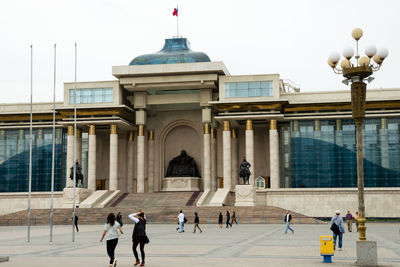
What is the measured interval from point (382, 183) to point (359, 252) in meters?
49.6

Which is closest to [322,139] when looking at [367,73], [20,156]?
[20,156]

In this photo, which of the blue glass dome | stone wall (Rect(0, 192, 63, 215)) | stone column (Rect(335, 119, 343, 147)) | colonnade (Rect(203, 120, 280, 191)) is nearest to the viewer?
colonnade (Rect(203, 120, 280, 191))

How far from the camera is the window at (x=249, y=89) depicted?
67438 millimetres

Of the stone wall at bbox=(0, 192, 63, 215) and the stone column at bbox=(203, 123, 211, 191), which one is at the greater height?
the stone column at bbox=(203, 123, 211, 191)

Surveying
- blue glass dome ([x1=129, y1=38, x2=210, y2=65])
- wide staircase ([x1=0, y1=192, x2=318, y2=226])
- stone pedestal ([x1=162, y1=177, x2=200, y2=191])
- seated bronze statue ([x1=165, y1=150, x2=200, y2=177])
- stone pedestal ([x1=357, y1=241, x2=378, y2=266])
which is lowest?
wide staircase ([x1=0, y1=192, x2=318, y2=226])

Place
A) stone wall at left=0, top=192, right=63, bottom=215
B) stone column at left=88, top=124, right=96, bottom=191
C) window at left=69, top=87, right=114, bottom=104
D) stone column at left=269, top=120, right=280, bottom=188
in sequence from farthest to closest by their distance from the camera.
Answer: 1. window at left=69, top=87, right=114, bottom=104
2. stone column at left=88, top=124, right=96, bottom=191
3. stone wall at left=0, top=192, right=63, bottom=215
4. stone column at left=269, top=120, right=280, bottom=188

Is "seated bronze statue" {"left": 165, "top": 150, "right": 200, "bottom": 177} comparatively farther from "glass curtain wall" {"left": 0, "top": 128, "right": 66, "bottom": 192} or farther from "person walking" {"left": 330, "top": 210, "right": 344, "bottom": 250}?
"person walking" {"left": 330, "top": 210, "right": 344, "bottom": 250}

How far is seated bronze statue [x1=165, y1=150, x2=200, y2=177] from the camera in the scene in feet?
243

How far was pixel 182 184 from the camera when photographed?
73.2 metres

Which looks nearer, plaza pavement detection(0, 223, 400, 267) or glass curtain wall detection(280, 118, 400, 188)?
plaza pavement detection(0, 223, 400, 267)

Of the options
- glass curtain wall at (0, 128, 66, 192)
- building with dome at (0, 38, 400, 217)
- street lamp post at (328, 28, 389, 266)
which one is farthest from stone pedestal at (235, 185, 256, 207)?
street lamp post at (328, 28, 389, 266)

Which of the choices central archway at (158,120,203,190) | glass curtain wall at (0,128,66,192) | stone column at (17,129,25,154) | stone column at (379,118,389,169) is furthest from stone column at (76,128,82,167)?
stone column at (379,118,389,169)

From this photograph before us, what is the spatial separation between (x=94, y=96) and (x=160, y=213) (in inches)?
818

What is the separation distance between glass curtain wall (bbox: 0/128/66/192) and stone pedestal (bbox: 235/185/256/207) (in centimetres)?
2448
